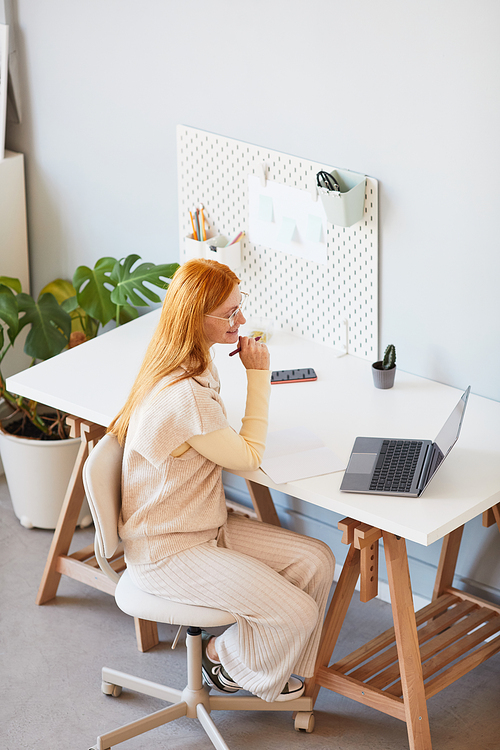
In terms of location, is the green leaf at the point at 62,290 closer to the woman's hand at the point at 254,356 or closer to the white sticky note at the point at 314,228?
the white sticky note at the point at 314,228

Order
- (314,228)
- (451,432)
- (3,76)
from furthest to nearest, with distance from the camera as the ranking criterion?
(3,76)
(314,228)
(451,432)

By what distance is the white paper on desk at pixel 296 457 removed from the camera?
6.85 ft

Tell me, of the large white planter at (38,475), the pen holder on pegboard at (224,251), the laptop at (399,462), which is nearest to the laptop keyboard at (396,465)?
the laptop at (399,462)

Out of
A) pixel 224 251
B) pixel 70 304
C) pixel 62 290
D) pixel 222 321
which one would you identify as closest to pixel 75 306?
pixel 70 304

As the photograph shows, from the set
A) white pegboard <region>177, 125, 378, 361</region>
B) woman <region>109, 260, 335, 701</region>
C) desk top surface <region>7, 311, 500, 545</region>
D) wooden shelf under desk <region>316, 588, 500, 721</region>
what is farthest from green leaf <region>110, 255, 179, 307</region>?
wooden shelf under desk <region>316, 588, 500, 721</region>

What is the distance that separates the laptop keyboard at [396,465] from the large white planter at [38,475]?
1252 mm

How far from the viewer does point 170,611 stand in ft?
6.64

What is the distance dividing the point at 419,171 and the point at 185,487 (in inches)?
39.5

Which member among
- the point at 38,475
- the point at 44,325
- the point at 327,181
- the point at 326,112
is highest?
the point at 326,112

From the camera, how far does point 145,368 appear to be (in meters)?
2.07

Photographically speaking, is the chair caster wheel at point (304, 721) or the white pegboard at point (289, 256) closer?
the chair caster wheel at point (304, 721)

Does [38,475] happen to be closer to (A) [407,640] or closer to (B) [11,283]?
(B) [11,283]

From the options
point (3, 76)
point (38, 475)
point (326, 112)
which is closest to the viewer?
point (326, 112)

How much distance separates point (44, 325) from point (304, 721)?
143cm
